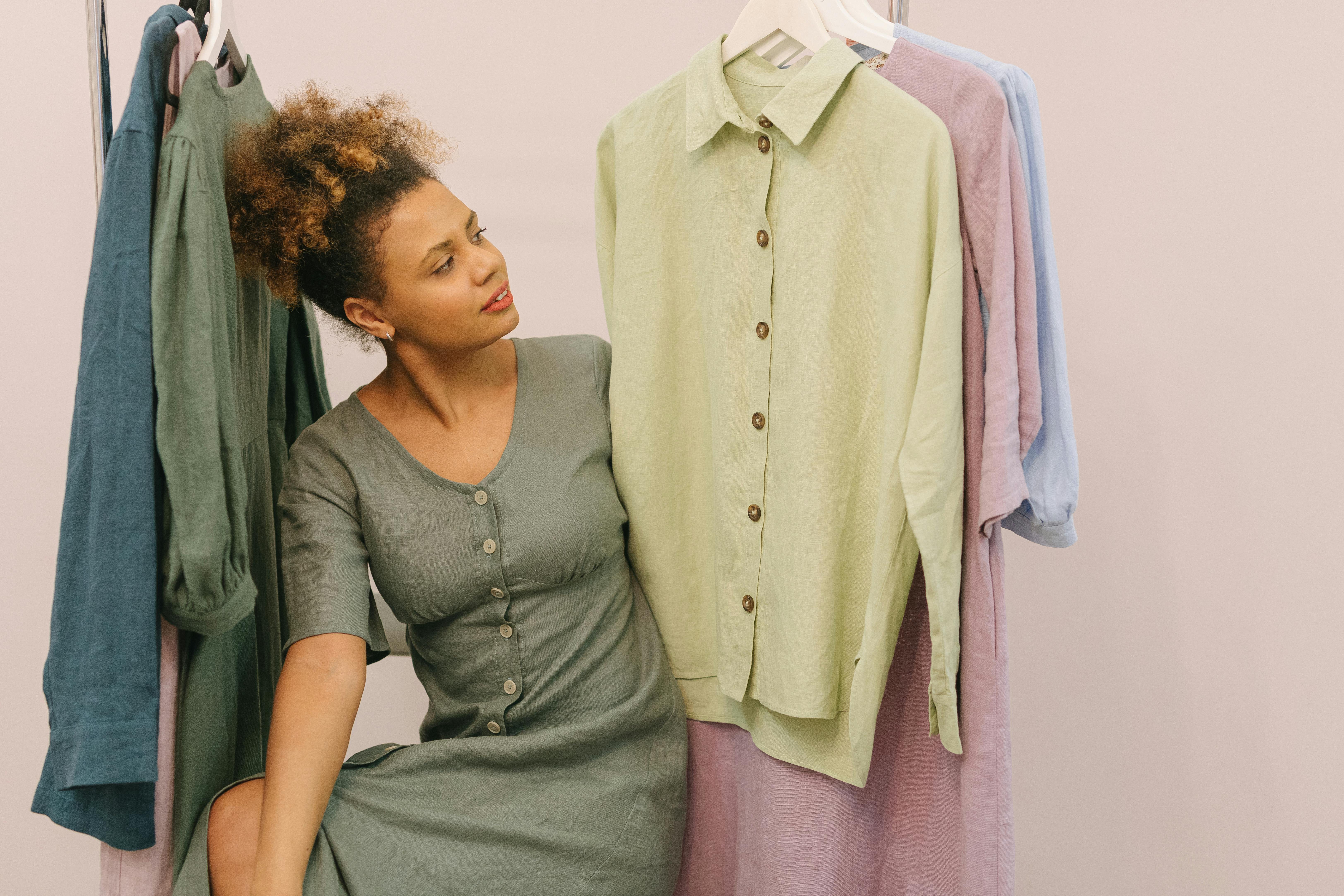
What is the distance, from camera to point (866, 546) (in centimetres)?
130

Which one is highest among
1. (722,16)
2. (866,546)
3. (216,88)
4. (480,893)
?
(722,16)

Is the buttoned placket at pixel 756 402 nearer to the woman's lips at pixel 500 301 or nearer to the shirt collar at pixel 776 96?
the shirt collar at pixel 776 96

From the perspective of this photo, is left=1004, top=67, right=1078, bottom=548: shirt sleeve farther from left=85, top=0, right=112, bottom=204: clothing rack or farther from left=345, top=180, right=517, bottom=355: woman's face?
left=85, top=0, right=112, bottom=204: clothing rack

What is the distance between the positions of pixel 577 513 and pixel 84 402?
1.84 ft

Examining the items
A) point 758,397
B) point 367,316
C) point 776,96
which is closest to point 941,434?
point 758,397

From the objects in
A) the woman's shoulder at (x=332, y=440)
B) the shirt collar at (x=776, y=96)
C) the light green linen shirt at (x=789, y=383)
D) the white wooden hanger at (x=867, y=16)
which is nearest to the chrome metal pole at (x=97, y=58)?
the woman's shoulder at (x=332, y=440)

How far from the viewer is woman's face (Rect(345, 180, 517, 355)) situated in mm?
1257

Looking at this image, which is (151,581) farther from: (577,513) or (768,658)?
(768,658)

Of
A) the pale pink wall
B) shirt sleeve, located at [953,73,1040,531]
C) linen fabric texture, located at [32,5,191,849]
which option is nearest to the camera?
linen fabric texture, located at [32,5,191,849]

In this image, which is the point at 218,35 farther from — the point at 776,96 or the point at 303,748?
the point at 303,748

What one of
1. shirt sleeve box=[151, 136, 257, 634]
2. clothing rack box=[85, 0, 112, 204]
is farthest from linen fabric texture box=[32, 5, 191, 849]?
clothing rack box=[85, 0, 112, 204]

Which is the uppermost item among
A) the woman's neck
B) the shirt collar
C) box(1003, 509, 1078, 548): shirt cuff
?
the shirt collar

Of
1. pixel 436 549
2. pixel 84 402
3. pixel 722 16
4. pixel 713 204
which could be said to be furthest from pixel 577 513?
pixel 722 16

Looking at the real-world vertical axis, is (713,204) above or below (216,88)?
below
